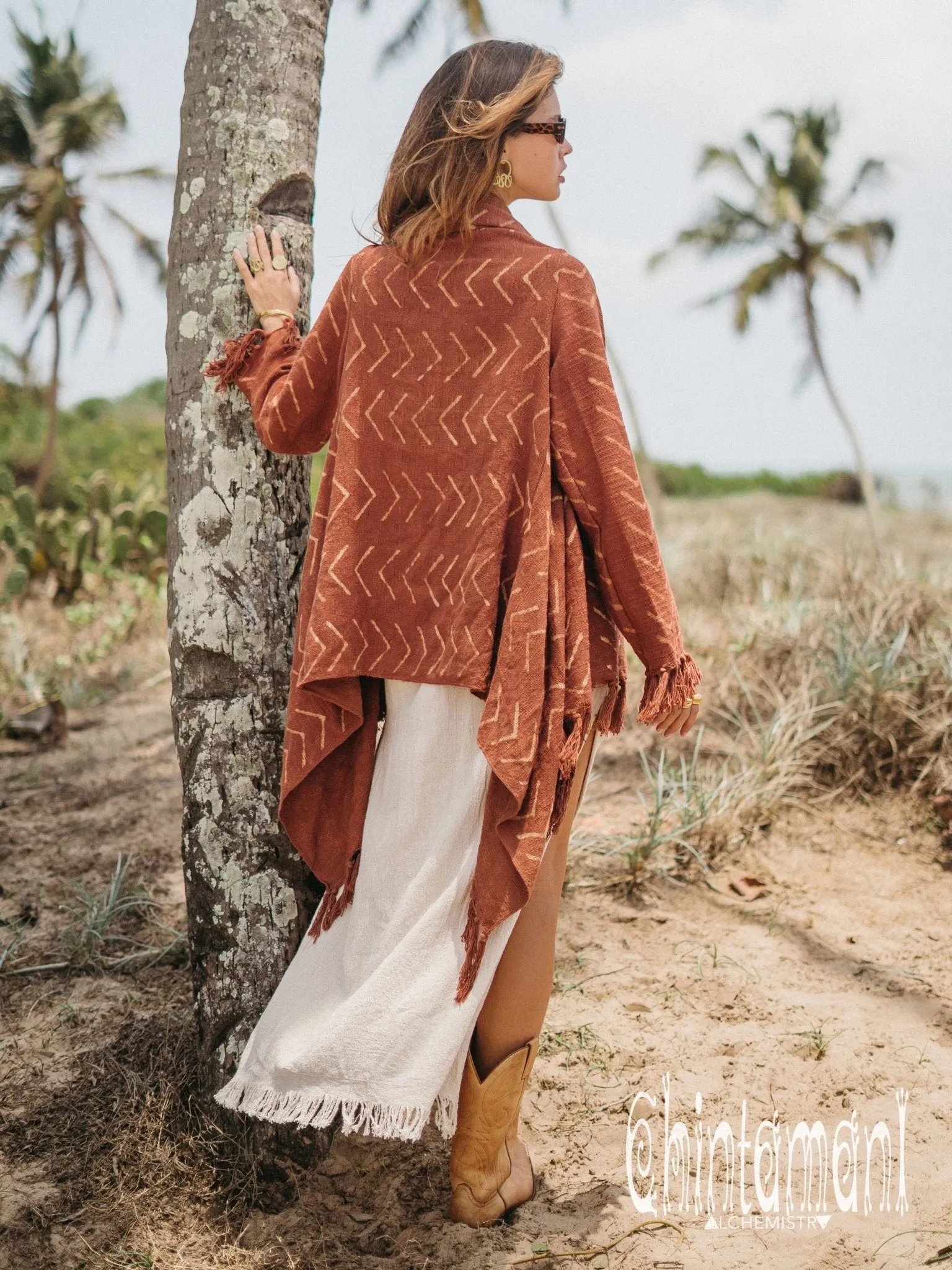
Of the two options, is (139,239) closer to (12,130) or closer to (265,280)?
(12,130)

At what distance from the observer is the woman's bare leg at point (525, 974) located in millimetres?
2096

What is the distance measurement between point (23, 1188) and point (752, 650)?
3.48 m

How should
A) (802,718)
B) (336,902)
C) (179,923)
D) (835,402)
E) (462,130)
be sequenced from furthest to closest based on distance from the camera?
(835,402), (802,718), (179,923), (336,902), (462,130)

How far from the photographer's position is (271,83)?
2268 mm

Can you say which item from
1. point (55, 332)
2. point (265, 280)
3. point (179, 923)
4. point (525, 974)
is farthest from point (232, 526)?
point (55, 332)

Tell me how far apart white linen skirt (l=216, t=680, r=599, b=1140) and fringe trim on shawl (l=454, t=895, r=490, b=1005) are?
0.04 feet

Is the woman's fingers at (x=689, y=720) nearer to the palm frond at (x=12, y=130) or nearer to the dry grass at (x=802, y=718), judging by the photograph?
the dry grass at (x=802, y=718)

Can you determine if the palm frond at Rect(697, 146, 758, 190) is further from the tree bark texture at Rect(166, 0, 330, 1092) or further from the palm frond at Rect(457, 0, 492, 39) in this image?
the tree bark texture at Rect(166, 0, 330, 1092)

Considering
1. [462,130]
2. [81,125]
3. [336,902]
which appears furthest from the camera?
[81,125]

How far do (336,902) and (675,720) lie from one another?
79 cm

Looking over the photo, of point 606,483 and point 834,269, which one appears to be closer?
point 606,483

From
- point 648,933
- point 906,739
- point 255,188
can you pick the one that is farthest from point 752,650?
point 255,188

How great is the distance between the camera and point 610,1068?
8.53 feet

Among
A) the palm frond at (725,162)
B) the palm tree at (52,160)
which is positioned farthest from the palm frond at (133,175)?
the palm frond at (725,162)
